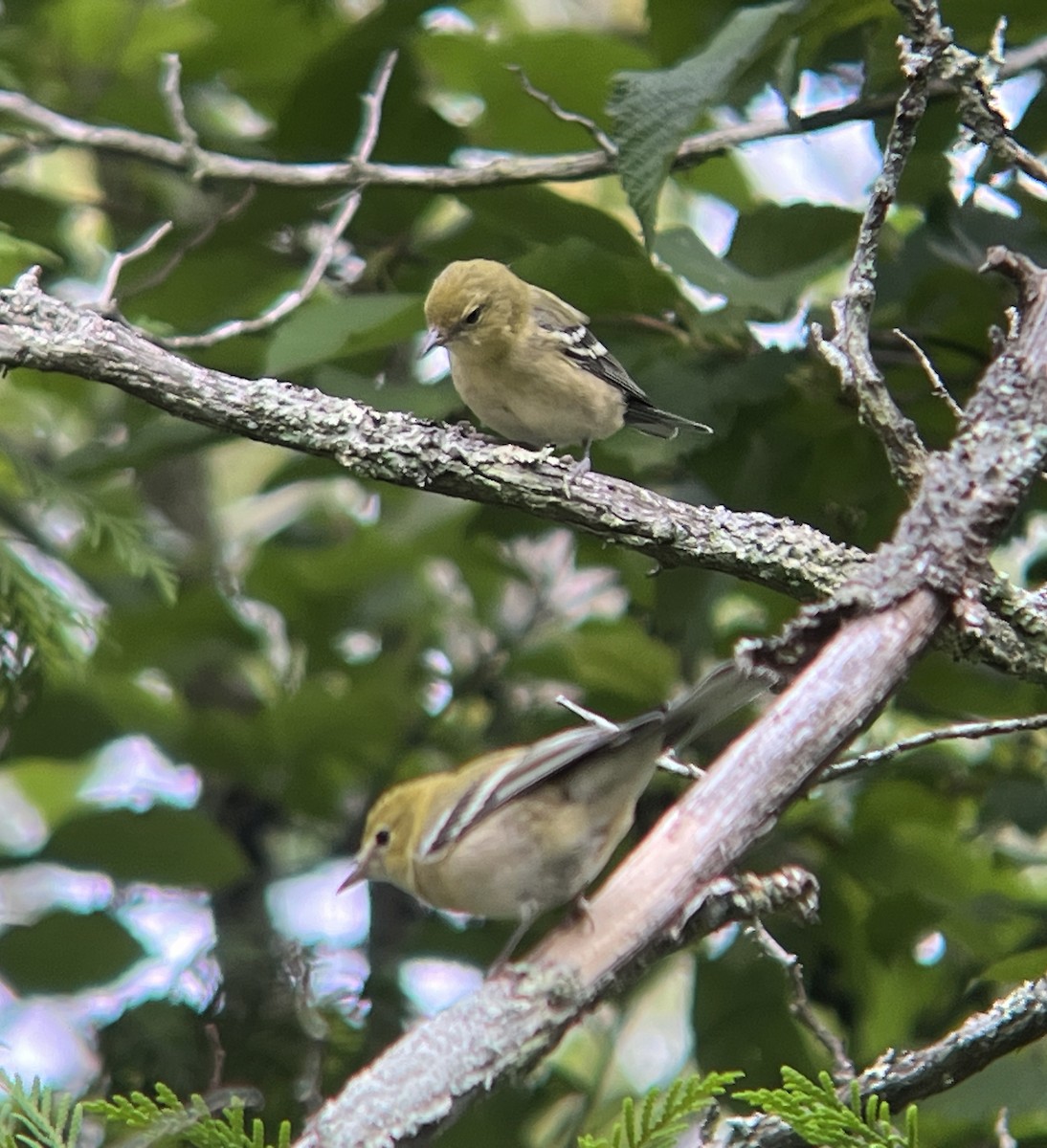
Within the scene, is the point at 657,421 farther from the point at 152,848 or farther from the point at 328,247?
the point at 152,848

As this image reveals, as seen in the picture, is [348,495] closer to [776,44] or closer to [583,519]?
[776,44]

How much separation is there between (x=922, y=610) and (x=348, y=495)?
13.4 ft

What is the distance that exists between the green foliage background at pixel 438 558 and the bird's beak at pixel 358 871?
0.23 metres

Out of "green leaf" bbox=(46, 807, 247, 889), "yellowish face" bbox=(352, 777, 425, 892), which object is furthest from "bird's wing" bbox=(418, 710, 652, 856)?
"green leaf" bbox=(46, 807, 247, 889)

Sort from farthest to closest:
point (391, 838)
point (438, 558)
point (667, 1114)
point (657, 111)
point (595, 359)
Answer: point (438, 558) → point (595, 359) → point (391, 838) → point (657, 111) → point (667, 1114)

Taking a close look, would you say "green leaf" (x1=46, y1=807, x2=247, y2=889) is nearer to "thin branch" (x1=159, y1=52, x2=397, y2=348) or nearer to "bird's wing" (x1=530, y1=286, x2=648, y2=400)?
"thin branch" (x1=159, y1=52, x2=397, y2=348)

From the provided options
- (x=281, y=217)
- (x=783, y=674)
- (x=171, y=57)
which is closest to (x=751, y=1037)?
(x=783, y=674)

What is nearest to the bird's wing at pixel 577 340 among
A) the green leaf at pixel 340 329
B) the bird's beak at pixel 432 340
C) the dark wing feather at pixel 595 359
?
the dark wing feather at pixel 595 359

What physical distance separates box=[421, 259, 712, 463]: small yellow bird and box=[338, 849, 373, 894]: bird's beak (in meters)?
1.08

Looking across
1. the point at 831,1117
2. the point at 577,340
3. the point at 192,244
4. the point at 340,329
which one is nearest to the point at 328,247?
the point at 340,329

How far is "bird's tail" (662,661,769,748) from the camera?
6.90ft

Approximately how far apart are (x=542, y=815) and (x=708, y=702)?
604 mm

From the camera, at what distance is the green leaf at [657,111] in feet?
8.59

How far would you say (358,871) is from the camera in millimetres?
3586
